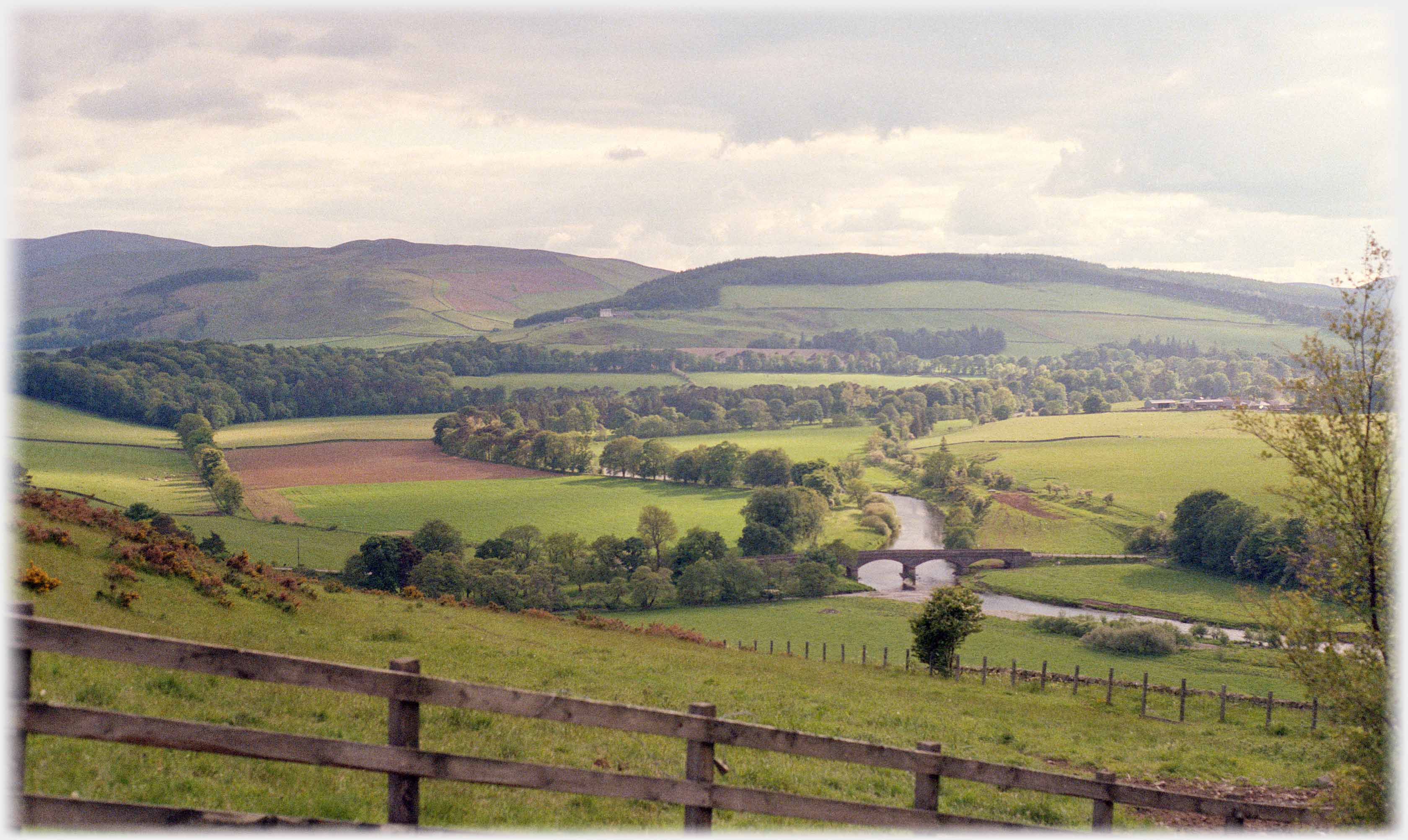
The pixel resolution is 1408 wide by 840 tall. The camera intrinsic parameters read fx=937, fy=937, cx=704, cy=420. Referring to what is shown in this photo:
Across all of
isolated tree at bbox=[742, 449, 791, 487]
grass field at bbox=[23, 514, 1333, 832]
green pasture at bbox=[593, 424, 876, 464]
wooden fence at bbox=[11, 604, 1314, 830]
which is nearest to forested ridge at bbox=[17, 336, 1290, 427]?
green pasture at bbox=[593, 424, 876, 464]

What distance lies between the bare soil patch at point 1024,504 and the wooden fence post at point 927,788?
360 feet

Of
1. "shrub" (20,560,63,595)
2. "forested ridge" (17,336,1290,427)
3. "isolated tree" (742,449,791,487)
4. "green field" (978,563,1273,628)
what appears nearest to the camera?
"shrub" (20,560,63,595)

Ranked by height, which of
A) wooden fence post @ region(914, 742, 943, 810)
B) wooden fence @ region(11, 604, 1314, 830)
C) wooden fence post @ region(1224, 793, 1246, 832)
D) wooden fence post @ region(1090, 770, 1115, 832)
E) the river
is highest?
wooden fence @ region(11, 604, 1314, 830)

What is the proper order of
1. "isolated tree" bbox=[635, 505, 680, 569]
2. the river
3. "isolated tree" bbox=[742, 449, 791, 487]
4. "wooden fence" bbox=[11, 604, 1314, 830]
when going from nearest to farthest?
"wooden fence" bbox=[11, 604, 1314, 830] < the river < "isolated tree" bbox=[635, 505, 680, 569] < "isolated tree" bbox=[742, 449, 791, 487]

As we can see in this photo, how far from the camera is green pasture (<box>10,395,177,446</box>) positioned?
121188mm

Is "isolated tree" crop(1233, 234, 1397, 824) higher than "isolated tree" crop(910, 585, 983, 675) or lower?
higher

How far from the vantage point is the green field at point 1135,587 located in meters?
83.6

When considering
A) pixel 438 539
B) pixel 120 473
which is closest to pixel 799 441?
pixel 438 539

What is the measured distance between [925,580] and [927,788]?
92.1 m

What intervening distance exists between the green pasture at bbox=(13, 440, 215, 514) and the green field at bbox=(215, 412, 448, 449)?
16487mm

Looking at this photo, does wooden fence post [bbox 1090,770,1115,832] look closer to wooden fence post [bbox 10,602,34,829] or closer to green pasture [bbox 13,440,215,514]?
wooden fence post [bbox 10,602,34,829]

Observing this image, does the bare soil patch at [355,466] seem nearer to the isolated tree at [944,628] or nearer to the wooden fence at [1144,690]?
the wooden fence at [1144,690]

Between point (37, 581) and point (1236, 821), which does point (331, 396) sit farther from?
point (1236, 821)

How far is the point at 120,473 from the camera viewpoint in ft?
359
